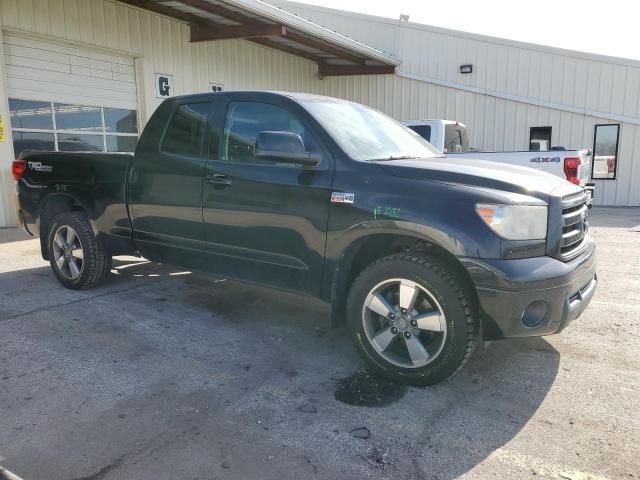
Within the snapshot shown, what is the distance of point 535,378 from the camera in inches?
135

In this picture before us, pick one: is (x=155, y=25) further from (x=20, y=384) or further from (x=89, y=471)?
(x=89, y=471)

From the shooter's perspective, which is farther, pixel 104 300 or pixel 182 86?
pixel 182 86

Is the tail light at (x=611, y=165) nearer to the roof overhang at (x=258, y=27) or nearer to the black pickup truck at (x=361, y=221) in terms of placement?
the roof overhang at (x=258, y=27)

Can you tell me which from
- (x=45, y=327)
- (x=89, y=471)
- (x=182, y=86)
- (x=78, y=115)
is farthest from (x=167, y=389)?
(x=182, y=86)

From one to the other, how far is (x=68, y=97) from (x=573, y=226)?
1022cm

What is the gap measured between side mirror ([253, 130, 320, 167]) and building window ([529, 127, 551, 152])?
45.7ft

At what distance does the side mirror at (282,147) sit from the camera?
11.3 feet

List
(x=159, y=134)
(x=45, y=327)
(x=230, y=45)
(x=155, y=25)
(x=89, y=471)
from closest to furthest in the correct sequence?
1. (x=89, y=471)
2. (x=45, y=327)
3. (x=159, y=134)
4. (x=155, y=25)
5. (x=230, y=45)

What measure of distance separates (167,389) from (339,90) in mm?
16422

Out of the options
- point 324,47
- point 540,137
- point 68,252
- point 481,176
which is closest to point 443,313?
point 481,176

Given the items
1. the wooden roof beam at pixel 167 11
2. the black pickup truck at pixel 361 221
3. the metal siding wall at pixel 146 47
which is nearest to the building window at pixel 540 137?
the metal siding wall at pixel 146 47

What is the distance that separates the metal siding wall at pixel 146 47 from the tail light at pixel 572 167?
29.5 ft

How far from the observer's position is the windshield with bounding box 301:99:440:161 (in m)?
3.67

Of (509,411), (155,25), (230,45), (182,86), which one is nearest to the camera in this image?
(509,411)
